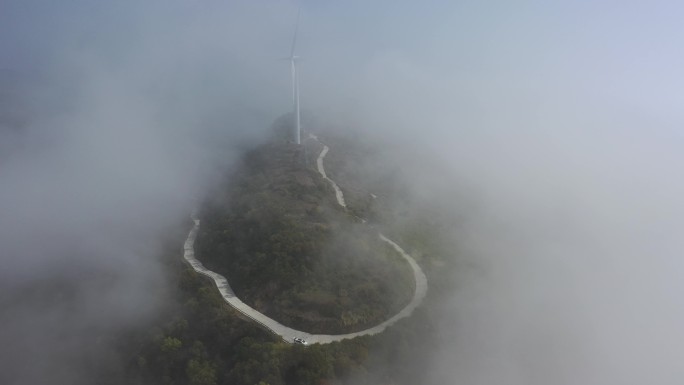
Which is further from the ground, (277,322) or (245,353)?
(245,353)

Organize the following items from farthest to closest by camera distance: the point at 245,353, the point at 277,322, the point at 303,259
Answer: the point at 303,259
the point at 277,322
the point at 245,353

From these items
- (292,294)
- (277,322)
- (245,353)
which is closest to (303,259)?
(292,294)

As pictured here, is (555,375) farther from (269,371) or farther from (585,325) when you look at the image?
(269,371)

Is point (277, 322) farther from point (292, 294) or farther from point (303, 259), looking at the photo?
point (303, 259)

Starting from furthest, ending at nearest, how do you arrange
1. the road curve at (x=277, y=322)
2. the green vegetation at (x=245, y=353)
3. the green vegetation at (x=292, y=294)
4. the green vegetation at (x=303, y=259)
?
the green vegetation at (x=303, y=259)
the road curve at (x=277, y=322)
the green vegetation at (x=292, y=294)
the green vegetation at (x=245, y=353)

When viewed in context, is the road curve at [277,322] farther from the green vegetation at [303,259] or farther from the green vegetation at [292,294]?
the green vegetation at [292,294]

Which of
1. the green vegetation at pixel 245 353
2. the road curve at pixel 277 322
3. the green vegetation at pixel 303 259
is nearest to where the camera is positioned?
the green vegetation at pixel 245 353

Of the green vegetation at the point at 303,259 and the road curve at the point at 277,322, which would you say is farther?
the green vegetation at the point at 303,259

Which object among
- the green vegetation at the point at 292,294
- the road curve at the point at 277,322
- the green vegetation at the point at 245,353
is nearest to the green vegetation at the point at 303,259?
the green vegetation at the point at 292,294
